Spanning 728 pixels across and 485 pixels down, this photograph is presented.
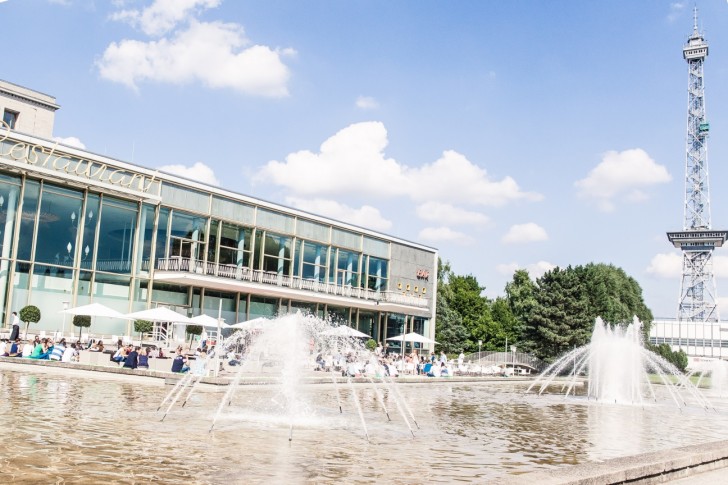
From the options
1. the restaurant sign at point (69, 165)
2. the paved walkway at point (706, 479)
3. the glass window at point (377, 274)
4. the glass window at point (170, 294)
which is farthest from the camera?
the glass window at point (377, 274)

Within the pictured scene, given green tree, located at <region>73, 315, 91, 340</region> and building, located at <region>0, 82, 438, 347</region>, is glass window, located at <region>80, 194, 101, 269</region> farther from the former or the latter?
green tree, located at <region>73, 315, 91, 340</region>

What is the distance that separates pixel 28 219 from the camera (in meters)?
33.9

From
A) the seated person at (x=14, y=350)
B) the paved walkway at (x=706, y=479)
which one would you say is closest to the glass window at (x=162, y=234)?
the seated person at (x=14, y=350)

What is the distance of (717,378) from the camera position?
44906 mm

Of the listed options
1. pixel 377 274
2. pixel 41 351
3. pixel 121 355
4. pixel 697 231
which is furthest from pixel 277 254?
pixel 697 231

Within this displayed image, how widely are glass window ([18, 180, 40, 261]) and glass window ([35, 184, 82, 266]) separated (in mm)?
311

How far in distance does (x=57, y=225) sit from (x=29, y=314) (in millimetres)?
5811

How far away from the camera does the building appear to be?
33750mm

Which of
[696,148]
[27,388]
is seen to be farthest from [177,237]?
[696,148]

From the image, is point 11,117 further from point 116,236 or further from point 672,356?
point 672,356

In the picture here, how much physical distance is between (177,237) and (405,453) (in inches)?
1241

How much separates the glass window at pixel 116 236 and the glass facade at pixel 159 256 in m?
0.05

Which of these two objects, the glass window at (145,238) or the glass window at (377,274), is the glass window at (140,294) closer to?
the glass window at (145,238)

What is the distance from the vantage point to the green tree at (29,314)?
3068 centimetres
